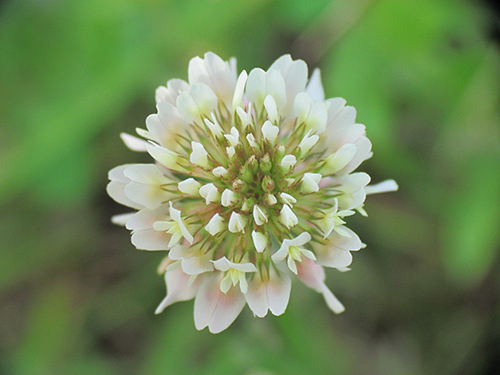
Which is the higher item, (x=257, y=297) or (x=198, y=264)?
(x=198, y=264)

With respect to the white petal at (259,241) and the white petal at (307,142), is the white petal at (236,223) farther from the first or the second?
the white petal at (307,142)

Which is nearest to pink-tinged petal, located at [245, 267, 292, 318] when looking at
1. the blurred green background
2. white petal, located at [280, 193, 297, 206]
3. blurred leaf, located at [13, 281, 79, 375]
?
white petal, located at [280, 193, 297, 206]

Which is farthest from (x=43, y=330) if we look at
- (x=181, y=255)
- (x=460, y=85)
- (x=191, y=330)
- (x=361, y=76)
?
A: (x=460, y=85)

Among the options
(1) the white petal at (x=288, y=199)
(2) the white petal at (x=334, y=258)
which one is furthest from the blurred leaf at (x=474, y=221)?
(1) the white petal at (x=288, y=199)

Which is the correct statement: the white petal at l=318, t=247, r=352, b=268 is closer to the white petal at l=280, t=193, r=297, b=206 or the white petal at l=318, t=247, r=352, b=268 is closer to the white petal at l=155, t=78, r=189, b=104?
the white petal at l=280, t=193, r=297, b=206

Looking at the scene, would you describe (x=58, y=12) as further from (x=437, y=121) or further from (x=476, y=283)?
(x=476, y=283)

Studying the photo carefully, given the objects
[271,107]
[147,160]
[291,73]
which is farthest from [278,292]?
[147,160]

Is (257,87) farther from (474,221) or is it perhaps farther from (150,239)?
(474,221)
